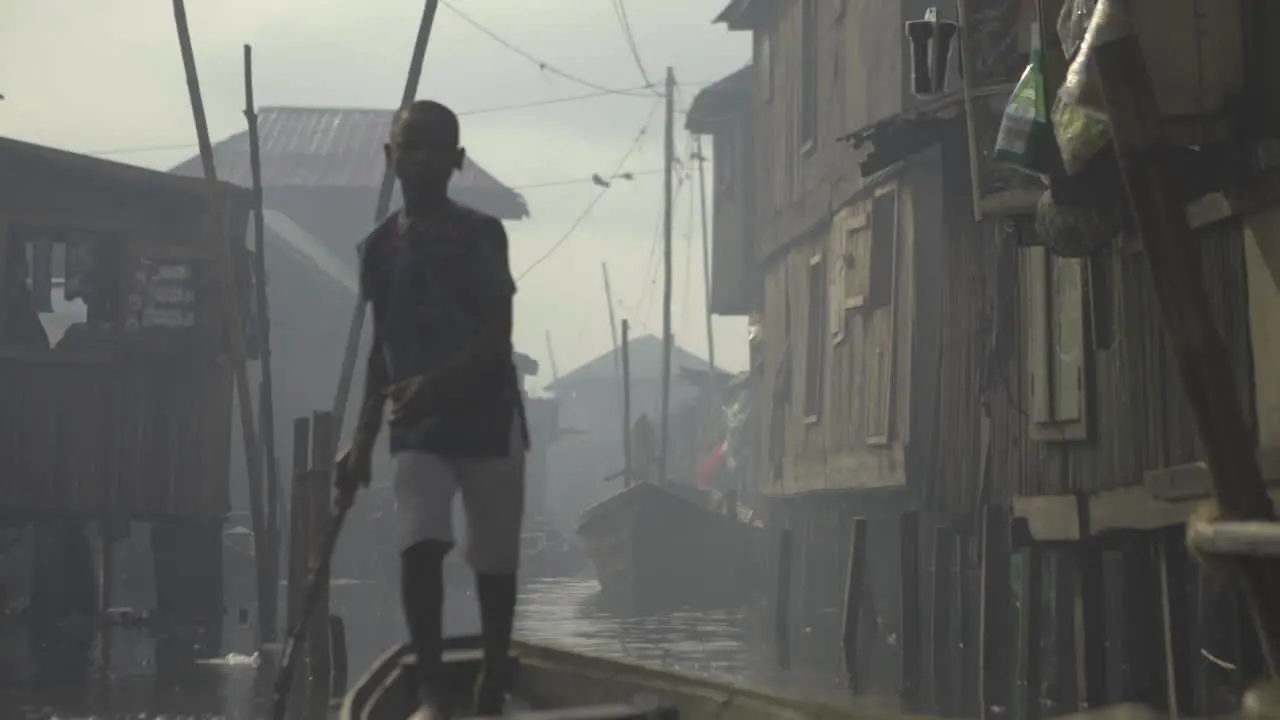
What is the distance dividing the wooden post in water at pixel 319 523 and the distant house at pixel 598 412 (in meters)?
58.0

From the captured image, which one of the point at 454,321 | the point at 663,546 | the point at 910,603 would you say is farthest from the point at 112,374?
the point at 454,321

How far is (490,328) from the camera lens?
6453 millimetres

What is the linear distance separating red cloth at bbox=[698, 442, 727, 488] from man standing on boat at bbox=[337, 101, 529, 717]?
4396 cm

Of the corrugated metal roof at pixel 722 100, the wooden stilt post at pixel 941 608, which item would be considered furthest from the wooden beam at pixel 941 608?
the corrugated metal roof at pixel 722 100

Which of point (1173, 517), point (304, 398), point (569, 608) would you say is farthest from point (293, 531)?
point (304, 398)

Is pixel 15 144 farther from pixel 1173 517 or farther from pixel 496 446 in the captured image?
pixel 496 446

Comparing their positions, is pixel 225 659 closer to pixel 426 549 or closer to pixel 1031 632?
pixel 1031 632

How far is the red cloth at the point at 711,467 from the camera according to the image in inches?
2010

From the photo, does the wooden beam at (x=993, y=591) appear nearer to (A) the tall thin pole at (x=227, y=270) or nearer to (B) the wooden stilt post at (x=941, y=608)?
(B) the wooden stilt post at (x=941, y=608)

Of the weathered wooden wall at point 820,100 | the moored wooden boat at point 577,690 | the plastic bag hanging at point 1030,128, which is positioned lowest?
the moored wooden boat at point 577,690

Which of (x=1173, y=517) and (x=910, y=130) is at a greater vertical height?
(x=910, y=130)

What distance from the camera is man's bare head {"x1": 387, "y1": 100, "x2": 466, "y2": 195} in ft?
21.0

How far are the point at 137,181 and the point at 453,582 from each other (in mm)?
17832

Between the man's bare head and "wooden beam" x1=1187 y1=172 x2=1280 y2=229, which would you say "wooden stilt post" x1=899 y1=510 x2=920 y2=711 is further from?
the man's bare head
